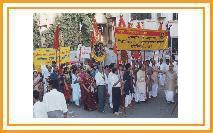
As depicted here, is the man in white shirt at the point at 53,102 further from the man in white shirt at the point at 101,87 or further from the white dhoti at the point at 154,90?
the white dhoti at the point at 154,90

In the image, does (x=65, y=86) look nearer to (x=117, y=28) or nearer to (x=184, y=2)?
(x=117, y=28)

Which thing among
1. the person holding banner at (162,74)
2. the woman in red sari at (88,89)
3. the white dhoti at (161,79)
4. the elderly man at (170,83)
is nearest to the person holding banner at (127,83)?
the woman in red sari at (88,89)

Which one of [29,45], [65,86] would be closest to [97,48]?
[65,86]

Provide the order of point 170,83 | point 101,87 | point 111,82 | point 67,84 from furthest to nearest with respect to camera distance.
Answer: point 67,84
point 170,83
point 101,87
point 111,82

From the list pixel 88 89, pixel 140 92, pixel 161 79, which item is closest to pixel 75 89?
pixel 88 89

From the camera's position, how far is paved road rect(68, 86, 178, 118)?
1023 centimetres

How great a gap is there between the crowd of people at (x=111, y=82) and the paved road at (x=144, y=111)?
18 cm

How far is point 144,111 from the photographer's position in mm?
11352

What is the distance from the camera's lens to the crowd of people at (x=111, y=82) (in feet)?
38.6

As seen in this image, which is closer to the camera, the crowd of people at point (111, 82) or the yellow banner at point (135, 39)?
the yellow banner at point (135, 39)

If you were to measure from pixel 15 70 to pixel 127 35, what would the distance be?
286cm

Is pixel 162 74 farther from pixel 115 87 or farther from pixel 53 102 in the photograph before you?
pixel 53 102

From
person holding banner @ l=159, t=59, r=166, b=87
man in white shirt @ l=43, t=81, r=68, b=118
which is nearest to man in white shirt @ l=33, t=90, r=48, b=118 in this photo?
man in white shirt @ l=43, t=81, r=68, b=118

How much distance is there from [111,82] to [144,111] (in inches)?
38.6
